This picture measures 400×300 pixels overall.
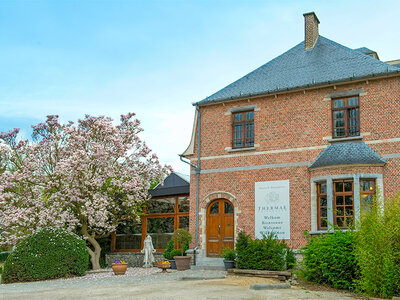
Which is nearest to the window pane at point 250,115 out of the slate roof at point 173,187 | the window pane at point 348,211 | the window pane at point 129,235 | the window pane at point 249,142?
the window pane at point 249,142

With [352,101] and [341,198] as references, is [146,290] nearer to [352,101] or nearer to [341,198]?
[341,198]

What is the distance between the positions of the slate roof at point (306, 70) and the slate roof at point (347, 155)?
239cm

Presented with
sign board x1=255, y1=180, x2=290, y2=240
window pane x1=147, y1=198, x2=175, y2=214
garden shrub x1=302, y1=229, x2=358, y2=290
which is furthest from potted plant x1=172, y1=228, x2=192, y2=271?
garden shrub x1=302, y1=229, x2=358, y2=290

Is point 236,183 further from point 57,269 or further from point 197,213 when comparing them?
point 57,269

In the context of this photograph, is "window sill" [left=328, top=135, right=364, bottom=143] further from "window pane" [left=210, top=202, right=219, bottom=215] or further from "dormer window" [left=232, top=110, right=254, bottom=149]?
"window pane" [left=210, top=202, right=219, bottom=215]

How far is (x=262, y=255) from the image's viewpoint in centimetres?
1462

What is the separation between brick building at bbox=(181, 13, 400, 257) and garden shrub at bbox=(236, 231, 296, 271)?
2.32 metres

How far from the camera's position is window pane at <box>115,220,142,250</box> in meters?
22.2

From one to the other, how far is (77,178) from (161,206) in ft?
14.6

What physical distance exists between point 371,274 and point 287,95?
30.9 feet

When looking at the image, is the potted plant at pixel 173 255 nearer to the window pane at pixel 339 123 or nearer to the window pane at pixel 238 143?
the window pane at pixel 238 143

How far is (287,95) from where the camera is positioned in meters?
18.2

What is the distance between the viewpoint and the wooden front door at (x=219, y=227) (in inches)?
731

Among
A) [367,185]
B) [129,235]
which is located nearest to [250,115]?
[367,185]
